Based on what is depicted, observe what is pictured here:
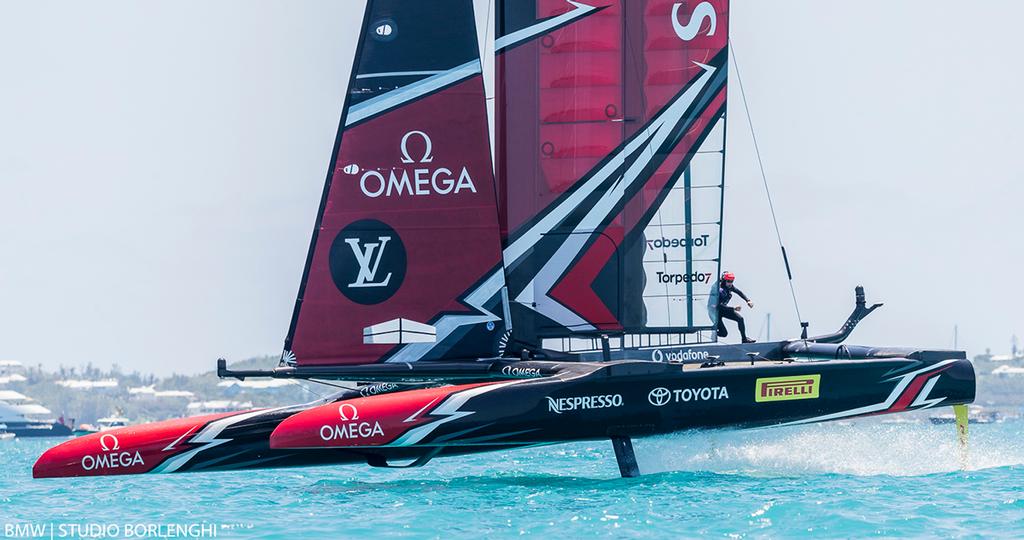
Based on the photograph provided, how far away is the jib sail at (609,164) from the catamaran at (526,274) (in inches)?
0.9

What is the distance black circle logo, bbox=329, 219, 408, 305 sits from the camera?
13.1 meters

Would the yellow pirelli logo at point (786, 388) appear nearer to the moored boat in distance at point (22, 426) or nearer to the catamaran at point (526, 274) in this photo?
the catamaran at point (526, 274)

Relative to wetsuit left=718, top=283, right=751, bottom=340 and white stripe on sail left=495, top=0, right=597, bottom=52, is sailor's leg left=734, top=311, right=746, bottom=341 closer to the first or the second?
wetsuit left=718, top=283, right=751, bottom=340

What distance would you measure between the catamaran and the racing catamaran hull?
2 cm

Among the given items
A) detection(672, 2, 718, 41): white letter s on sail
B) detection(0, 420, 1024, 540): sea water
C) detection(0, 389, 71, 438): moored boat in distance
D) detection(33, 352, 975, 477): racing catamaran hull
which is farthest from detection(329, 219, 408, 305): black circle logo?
detection(0, 389, 71, 438): moored boat in distance

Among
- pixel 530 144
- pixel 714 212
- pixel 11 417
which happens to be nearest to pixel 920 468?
pixel 714 212

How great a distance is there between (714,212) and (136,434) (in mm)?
5953

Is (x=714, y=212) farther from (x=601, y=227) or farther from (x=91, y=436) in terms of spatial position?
(x=91, y=436)

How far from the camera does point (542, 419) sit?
1198 cm

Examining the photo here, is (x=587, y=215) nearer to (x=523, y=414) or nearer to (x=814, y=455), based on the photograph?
(x=523, y=414)

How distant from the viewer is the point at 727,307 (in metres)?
14.5

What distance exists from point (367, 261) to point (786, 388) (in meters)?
3.97

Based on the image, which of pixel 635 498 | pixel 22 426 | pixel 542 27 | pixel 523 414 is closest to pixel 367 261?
pixel 523 414

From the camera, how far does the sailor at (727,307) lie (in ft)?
47.6
